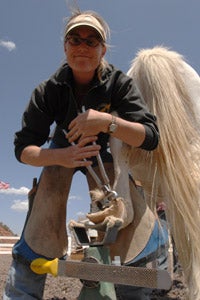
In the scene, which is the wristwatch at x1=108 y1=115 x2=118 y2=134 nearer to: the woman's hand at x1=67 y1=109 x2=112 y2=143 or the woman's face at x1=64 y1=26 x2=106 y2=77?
the woman's hand at x1=67 y1=109 x2=112 y2=143

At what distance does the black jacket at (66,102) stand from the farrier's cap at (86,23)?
0.16m

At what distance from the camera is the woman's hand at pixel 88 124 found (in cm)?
134

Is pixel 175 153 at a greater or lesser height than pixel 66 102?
lesser

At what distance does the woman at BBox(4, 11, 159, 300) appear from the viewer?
1.49 metres

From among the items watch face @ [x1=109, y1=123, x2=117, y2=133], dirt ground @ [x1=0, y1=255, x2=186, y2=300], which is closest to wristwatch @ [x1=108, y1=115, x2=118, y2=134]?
watch face @ [x1=109, y1=123, x2=117, y2=133]

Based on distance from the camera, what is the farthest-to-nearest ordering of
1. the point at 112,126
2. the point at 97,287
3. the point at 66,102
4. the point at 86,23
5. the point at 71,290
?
the point at 71,290 → the point at 66,102 → the point at 86,23 → the point at 112,126 → the point at 97,287

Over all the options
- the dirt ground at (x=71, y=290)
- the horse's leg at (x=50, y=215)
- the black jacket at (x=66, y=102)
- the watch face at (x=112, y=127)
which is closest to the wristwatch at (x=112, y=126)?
the watch face at (x=112, y=127)

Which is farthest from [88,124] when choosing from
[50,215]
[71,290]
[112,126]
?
[71,290]

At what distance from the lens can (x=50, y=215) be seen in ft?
5.31

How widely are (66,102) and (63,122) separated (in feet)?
0.29

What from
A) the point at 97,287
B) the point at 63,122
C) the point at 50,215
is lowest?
the point at 97,287

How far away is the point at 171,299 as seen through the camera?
8.45 ft

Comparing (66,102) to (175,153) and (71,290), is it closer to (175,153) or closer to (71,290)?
(175,153)

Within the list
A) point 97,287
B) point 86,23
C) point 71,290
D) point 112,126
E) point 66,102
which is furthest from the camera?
point 71,290
